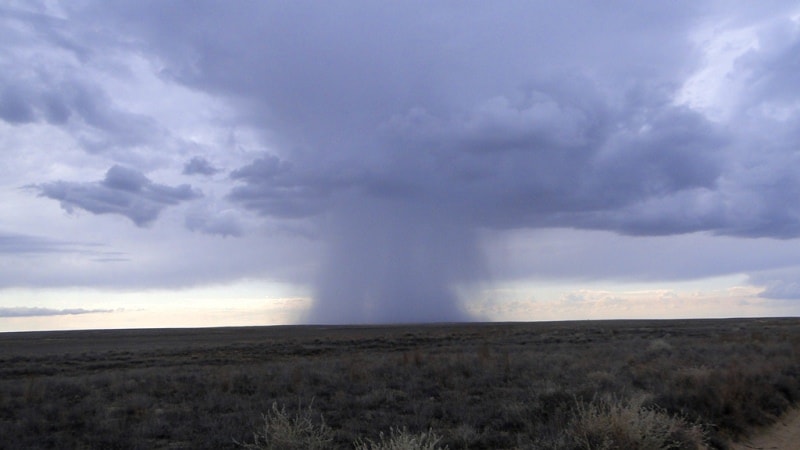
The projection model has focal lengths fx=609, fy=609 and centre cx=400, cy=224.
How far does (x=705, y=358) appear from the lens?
69.9 feet

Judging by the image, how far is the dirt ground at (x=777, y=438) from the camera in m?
11.1

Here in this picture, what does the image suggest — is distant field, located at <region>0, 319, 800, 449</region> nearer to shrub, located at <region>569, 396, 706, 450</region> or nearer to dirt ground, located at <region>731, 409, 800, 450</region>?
shrub, located at <region>569, 396, 706, 450</region>

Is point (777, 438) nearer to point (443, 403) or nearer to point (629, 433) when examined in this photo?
point (629, 433)

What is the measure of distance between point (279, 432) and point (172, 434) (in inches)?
134

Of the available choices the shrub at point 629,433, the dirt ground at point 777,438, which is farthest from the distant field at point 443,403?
the dirt ground at point 777,438

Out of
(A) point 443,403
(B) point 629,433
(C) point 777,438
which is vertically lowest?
(C) point 777,438

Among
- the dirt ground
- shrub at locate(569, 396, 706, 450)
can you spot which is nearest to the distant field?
shrub at locate(569, 396, 706, 450)

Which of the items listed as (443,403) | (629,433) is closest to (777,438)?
(629,433)

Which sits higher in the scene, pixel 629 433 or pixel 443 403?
pixel 629 433

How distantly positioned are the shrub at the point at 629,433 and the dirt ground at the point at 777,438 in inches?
70.5

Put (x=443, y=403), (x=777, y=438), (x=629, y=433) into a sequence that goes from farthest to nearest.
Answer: (x=443, y=403), (x=777, y=438), (x=629, y=433)

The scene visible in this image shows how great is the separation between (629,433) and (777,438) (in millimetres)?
4747

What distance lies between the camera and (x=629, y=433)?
29.4 feet

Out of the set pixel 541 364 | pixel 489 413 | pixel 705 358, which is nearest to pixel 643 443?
pixel 489 413
